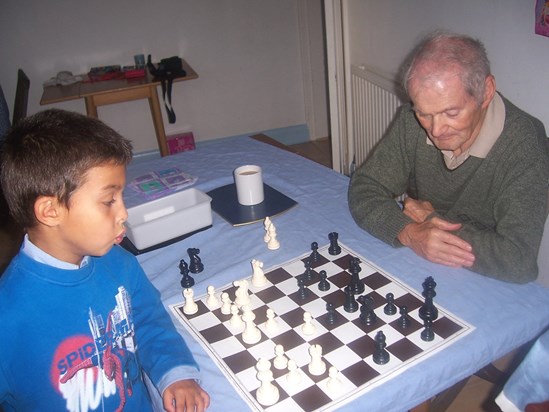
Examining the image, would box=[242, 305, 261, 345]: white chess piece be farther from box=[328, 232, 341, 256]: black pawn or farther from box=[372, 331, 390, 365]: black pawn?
box=[328, 232, 341, 256]: black pawn

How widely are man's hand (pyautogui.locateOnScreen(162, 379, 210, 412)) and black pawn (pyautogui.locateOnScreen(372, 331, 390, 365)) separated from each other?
0.33 metres

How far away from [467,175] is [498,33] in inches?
33.7

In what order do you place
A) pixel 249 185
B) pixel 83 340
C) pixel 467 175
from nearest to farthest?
pixel 83 340 < pixel 467 175 < pixel 249 185

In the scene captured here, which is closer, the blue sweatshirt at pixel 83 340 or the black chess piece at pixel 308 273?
the blue sweatshirt at pixel 83 340

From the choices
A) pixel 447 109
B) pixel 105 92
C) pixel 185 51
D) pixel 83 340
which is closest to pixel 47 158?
pixel 83 340

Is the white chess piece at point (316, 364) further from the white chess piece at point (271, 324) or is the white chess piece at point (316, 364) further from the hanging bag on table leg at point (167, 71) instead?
the hanging bag on table leg at point (167, 71)

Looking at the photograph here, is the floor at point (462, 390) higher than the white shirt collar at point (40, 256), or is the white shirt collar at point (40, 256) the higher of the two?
the white shirt collar at point (40, 256)

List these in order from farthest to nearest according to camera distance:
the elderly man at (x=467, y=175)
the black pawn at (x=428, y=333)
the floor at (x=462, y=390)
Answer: the floor at (x=462, y=390) < the elderly man at (x=467, y=175) < the black pawn at (x=428, y=333)

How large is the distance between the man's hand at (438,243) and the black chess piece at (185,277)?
0.56 m

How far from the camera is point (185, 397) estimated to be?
0.92 m

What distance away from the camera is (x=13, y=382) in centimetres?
93

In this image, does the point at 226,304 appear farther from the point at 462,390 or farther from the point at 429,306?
the point at 462,390

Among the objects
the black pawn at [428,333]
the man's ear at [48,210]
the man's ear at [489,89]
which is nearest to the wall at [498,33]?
the man's ear at [489,89]

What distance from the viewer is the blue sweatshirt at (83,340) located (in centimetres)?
93
